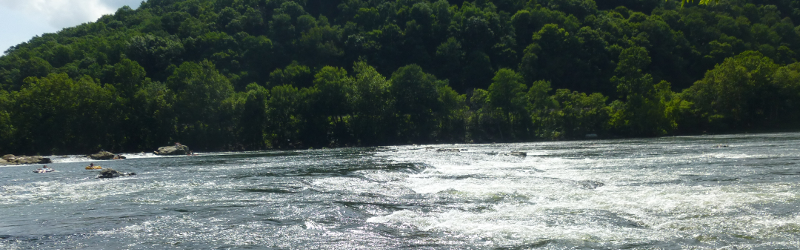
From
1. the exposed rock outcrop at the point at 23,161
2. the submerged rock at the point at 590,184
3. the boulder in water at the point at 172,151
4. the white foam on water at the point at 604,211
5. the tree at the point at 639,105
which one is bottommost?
the white foam on water at the point at 604,211

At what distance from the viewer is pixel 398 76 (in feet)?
283

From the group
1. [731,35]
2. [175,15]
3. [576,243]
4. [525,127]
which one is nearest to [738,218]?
[576,243]

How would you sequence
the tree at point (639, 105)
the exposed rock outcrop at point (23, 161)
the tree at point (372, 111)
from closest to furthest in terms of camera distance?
the exposed rock outcrop at point (23, 161) < the tree at point (639, 105) < the tree at point (372, 111)

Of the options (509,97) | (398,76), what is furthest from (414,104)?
(509,97)

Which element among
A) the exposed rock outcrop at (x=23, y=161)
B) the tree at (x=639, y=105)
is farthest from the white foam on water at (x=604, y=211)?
the tree at (x=639, y=105)

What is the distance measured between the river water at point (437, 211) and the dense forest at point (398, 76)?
56.1 metres

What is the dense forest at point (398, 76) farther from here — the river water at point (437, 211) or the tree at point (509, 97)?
the river water at point (437, 211)

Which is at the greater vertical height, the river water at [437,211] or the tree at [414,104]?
the tree at [414,104]

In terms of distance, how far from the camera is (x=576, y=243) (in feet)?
37.7

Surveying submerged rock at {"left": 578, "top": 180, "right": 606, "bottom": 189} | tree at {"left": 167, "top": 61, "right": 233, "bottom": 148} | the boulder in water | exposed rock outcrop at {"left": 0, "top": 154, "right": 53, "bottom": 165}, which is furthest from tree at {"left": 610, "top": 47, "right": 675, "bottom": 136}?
exposed rock outcrop at {"left": 0, "top": 154, "right": 53, "bottom": 165}

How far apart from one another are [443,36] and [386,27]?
50.7 feet

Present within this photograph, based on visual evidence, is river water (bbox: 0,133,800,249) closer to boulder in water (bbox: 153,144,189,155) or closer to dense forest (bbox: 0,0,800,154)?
boulder in water (bbox: 153,144,189,155)

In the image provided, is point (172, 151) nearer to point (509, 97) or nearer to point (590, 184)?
point (509, 97)

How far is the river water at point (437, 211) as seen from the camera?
12.2m
